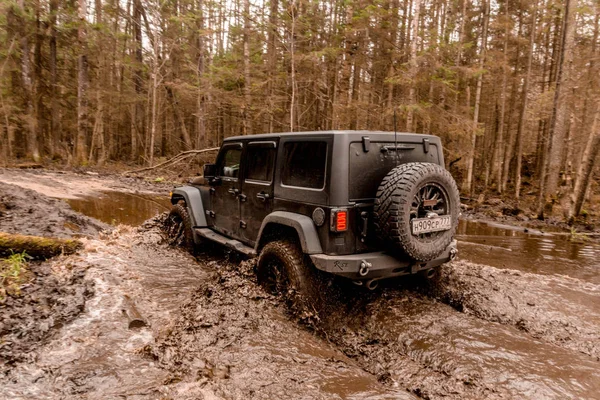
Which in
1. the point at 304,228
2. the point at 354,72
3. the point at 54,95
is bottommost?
the point at 304,228

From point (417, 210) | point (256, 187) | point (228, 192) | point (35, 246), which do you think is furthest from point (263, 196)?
point (35, 246)

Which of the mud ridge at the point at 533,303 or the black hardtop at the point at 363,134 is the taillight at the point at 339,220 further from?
the mud ridge at the point at 533,303

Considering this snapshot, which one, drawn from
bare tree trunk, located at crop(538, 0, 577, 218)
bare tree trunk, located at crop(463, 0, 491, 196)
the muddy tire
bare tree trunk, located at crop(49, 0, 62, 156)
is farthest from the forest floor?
bare tree trunk, located at crop(49, 0, 62, 156)

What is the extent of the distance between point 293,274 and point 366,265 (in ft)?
2.63

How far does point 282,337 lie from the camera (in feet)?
12.5

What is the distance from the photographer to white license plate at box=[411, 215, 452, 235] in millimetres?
3818

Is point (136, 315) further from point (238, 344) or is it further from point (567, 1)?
point (567, 1)

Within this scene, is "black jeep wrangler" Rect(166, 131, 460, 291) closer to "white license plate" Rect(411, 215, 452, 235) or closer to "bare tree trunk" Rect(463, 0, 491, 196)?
"white license plate" Rect(411, 215, 452, 235)

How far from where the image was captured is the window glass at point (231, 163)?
5.51 meters

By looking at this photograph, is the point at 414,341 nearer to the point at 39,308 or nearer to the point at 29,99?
the point at 39,308

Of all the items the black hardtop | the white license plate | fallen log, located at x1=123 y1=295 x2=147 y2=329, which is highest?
the black hardtop

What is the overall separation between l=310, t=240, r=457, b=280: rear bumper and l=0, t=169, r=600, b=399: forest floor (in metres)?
0.58

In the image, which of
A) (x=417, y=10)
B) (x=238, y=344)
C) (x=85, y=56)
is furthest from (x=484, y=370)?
(x=85, y=56)

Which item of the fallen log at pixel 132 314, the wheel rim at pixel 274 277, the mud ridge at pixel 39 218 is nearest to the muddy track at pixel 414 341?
the wheel rim at pixel 274 277
